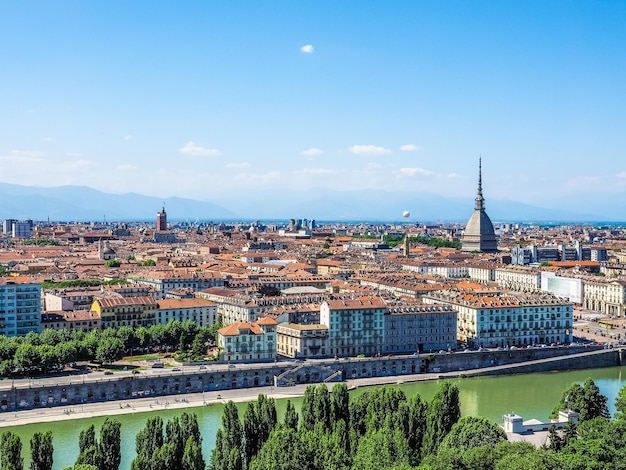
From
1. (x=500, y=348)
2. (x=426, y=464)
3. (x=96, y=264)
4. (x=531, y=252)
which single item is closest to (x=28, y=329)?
(x=500, y=348)

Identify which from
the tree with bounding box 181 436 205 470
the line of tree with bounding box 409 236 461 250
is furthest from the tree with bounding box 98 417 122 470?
the line of tree with bounding box 409 236 461 250

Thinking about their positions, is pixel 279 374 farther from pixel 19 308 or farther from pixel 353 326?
pixel 19 308

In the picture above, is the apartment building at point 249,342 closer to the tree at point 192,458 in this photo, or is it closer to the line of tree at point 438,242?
the tree at point 192,458

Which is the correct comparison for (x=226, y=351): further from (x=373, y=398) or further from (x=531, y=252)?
(x=531, y=252)

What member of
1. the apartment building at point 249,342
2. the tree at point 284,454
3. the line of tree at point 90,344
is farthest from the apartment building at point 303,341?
the tree at point 284,454

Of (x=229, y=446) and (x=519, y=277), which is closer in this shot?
(x=229, y=446)

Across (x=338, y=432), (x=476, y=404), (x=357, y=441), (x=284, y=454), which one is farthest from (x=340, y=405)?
(x=476, y=404)
